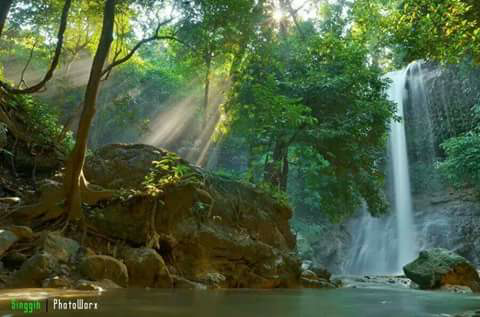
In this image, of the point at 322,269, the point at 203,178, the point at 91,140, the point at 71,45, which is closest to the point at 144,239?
the point at 203,178

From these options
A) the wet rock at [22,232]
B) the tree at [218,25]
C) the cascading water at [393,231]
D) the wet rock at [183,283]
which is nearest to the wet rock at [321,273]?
the wet rock at [183,283]

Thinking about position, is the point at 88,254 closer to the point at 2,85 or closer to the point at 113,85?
the point at 2,85

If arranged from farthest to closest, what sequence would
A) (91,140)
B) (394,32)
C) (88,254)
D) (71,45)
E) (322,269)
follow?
(91,140) < (71,45) < (322,269) < (88,254) < (394,32)

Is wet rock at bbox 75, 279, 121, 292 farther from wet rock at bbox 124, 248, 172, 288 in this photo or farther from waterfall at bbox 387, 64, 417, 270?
waterfall at bbox 387, 64, 417, 270

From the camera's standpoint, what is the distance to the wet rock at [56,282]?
15.9ft

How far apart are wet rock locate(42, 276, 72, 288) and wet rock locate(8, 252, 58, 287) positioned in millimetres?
161

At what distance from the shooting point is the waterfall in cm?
2098

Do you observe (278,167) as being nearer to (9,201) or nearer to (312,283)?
(312,283)

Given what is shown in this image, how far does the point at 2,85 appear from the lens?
5.85 m

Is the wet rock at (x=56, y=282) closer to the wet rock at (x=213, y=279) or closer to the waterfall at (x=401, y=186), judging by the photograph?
the wet rock at (x=213, y=279)

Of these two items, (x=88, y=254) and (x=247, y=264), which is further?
(x=247, y=264)

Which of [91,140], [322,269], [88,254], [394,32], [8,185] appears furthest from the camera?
[91,140]

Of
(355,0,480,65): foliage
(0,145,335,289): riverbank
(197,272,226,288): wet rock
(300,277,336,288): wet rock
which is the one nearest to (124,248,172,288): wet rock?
(0,145,335,289): riverbank

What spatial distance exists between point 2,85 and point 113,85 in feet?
59.7
